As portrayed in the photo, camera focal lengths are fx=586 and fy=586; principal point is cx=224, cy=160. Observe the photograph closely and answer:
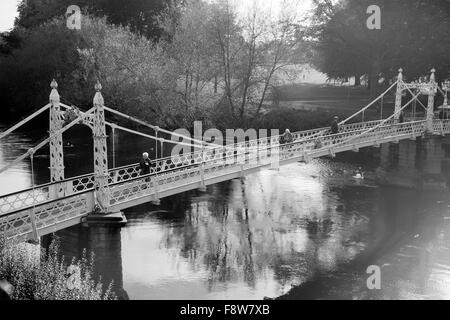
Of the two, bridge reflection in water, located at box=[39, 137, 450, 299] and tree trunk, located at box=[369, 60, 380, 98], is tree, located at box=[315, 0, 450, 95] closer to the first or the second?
tree trunk, located at box=[369, 60, 380, 98]

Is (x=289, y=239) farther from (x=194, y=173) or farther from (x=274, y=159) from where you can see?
(x=194, y=173)

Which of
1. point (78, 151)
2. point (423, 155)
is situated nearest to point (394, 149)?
point (423, 155)

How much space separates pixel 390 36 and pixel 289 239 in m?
30.1

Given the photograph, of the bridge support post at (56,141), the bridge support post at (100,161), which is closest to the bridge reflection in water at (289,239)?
the bridge support post at (100,161)

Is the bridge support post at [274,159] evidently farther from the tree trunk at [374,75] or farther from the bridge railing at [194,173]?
the tree trunk at [374,75]

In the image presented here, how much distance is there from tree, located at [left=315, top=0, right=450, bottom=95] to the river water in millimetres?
12055

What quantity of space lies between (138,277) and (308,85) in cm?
5717

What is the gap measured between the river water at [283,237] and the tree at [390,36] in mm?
12055

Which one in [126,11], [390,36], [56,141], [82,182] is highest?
[126,11]

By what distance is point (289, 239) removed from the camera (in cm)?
2720

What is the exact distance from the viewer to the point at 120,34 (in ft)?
168

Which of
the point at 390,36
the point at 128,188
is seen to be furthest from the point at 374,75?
the point at 128,188

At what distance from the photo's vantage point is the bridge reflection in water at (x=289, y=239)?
21250 millimetres

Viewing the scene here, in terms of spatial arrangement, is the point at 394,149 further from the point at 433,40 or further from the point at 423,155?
the point at 433,40
